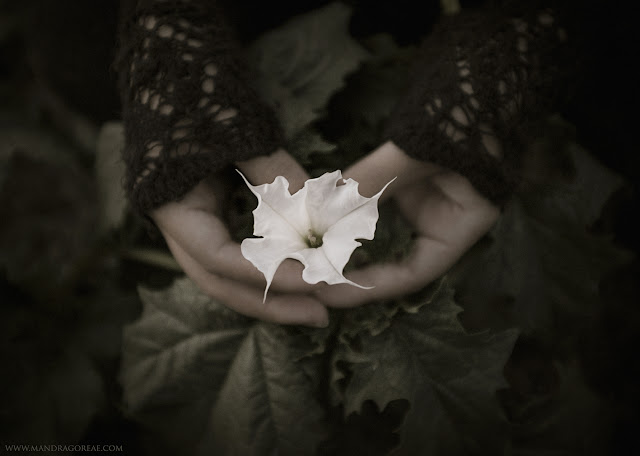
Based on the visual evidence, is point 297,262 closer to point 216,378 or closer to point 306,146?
point 306,146

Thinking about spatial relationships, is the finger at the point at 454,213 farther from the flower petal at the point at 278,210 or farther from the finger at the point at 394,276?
the flower petal at the point at 278,210

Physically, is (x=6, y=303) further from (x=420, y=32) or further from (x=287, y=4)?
(x=420, y=32)

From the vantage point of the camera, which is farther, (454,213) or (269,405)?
(269,405)

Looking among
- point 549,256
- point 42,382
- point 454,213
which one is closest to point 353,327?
point 454,213

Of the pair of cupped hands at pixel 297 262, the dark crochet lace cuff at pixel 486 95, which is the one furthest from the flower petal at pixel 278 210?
the dark crochet lace cuff at pixel 486 95

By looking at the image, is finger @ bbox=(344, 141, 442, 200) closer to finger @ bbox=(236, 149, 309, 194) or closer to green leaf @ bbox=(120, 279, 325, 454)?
finger @ bbox=(236, 149, 309, 194)

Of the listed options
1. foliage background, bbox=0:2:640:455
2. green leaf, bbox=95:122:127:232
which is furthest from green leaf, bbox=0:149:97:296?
→ green leaf, bbox=95:122:127:232
